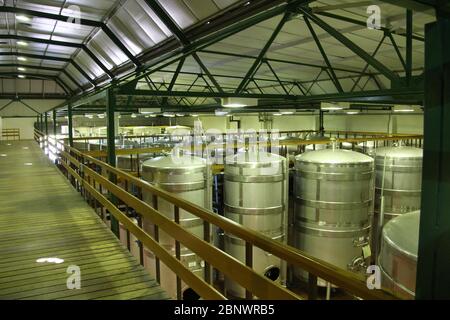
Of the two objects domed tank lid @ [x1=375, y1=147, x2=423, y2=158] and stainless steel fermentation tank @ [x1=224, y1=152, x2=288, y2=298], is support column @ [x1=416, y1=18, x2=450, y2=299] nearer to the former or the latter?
stainless steel fermentation tank @ [x1=224, y1=152, x2=288, y2=298]

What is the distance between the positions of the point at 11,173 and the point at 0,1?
6.02 m

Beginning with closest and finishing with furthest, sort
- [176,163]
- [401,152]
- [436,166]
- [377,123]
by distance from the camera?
[436,166]
[176,163]
[401,152]
[377,123]

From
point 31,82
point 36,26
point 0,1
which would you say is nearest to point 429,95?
point 0,1

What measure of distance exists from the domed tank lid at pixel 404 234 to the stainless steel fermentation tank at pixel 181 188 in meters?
4.01

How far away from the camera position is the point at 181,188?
6.68 m

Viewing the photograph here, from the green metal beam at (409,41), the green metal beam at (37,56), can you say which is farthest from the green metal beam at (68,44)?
the green metal beam at (409,41)

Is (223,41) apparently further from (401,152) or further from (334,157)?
(401,152)

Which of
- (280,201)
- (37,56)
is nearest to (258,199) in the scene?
(280,201)

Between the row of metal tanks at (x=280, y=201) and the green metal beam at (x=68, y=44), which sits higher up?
the green metal beam at (x=68, y=44)

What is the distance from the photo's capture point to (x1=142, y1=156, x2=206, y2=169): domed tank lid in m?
6.78

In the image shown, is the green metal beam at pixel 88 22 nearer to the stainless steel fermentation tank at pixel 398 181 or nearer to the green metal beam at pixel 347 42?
the green metal beam at pixel 347 42

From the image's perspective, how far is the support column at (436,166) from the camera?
1.54 m

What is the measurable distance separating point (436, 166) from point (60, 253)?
4.79 m
